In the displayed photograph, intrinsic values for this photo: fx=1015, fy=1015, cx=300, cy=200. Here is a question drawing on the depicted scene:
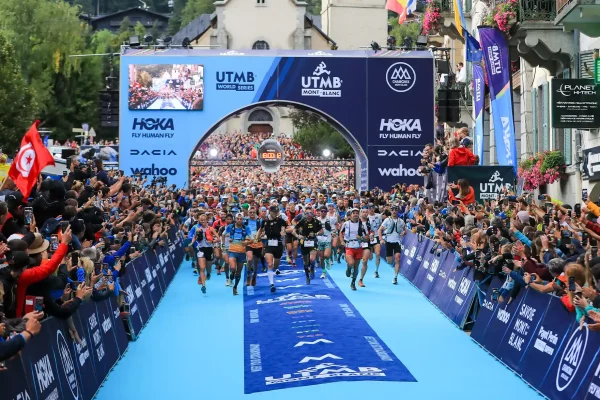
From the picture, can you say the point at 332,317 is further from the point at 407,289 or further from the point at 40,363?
the point at 40,363

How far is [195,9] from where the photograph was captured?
456ft

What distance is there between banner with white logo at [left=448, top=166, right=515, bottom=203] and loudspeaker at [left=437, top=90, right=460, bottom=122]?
9571mm

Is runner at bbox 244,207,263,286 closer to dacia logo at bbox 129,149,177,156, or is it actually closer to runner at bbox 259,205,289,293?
runner at bbox 259,205,289,293

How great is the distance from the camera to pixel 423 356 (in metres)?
15.0

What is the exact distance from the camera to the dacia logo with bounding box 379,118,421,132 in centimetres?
3834

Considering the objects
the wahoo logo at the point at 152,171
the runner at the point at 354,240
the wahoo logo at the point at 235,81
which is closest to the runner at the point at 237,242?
the runner at the point at 354,240

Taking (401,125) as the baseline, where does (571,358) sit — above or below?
below

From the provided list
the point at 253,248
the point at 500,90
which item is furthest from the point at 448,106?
the point at 253,248

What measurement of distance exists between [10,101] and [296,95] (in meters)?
19.3

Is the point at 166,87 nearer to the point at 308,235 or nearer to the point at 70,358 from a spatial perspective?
the point at 308,235

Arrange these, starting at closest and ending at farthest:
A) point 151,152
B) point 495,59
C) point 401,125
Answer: point 495,59 < point 151,152 < point 401,125

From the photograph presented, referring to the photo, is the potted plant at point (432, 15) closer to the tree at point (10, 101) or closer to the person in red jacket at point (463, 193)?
the person in red jacket at point (463, 193)

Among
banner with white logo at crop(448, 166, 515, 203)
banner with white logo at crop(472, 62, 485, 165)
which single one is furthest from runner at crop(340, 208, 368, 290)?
banner with white logo at crop(472, 62, 485, 165)

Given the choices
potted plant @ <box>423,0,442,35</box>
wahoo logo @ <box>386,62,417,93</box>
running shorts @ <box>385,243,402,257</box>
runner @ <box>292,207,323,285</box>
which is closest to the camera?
runner @ <box>292,207,323,285</box>
